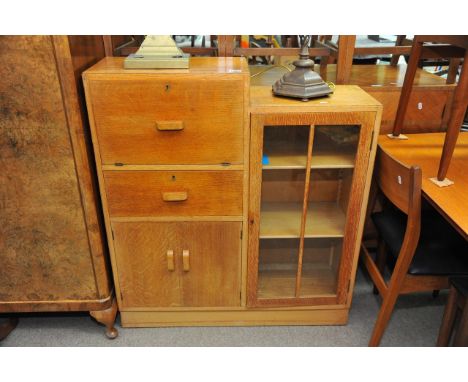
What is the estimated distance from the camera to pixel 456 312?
1649 millimetres

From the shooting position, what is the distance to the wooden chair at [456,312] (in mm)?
1419

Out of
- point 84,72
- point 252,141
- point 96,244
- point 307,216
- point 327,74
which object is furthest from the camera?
point 327,74

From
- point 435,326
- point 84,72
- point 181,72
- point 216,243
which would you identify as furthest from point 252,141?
point 435,326

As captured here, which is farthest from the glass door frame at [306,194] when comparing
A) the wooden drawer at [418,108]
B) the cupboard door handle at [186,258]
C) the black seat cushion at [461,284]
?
the wooden drawer at [418,108]

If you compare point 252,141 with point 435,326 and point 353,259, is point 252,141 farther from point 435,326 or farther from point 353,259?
point 435,326

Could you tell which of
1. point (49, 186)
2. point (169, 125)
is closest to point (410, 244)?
point (169, 125)

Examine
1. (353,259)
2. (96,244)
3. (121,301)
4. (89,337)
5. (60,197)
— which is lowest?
(89,337)

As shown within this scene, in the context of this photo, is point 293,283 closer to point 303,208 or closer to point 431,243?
point 303,208

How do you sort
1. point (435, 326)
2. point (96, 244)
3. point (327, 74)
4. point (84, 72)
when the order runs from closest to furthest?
1. point (84, 72)
2. point (96, 244)
3. point (435, 326)
4. point (327, 74)

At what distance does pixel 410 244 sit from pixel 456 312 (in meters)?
0.45

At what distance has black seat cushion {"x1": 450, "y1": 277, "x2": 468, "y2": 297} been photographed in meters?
1.42

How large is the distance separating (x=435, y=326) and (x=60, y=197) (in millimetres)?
1799

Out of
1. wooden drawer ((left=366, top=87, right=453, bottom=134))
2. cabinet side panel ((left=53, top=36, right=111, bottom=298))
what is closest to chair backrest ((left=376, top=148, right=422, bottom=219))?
wooden drawer ((left=366, top=87, right=453, bottom=134))

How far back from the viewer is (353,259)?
1.76 metres
